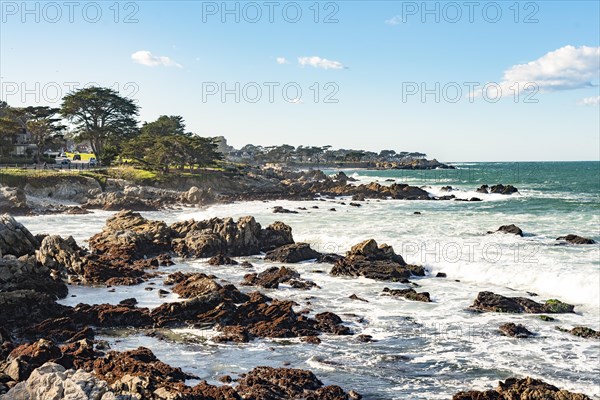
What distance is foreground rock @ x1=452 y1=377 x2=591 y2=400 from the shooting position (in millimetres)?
12211

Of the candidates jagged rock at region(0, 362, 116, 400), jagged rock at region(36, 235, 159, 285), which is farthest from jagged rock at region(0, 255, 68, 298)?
jagged rock at region(0, 362, 116, 400)

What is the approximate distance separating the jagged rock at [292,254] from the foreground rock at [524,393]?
1848cm

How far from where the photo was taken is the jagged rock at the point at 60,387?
29.9ft

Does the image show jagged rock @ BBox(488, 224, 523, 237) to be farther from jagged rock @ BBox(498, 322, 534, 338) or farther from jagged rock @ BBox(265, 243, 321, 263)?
jagged rock @ BBox(498, 322, 534, 338)

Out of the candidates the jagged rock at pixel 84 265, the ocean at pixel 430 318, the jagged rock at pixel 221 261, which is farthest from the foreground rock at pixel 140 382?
the jagged rock at pixel 221 261

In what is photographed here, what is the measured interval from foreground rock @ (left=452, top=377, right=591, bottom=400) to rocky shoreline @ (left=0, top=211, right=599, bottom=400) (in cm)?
3

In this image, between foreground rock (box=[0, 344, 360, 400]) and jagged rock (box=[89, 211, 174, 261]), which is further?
jagged rock (box=[89, 211, 174, 261])

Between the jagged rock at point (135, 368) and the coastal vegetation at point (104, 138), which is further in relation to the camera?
the coastal vegetation at point (104, 138)

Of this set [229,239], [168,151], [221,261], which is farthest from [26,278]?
[168,151]

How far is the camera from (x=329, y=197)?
245 feet

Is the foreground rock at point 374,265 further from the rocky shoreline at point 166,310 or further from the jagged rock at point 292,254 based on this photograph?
the jagged rock at point 292,254

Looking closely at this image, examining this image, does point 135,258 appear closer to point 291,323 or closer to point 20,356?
point 291,323

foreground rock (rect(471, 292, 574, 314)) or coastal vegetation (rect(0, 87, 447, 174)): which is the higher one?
coastal vegetation (rect(0, 87, 447, 174))

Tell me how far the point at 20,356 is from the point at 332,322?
9.76m
